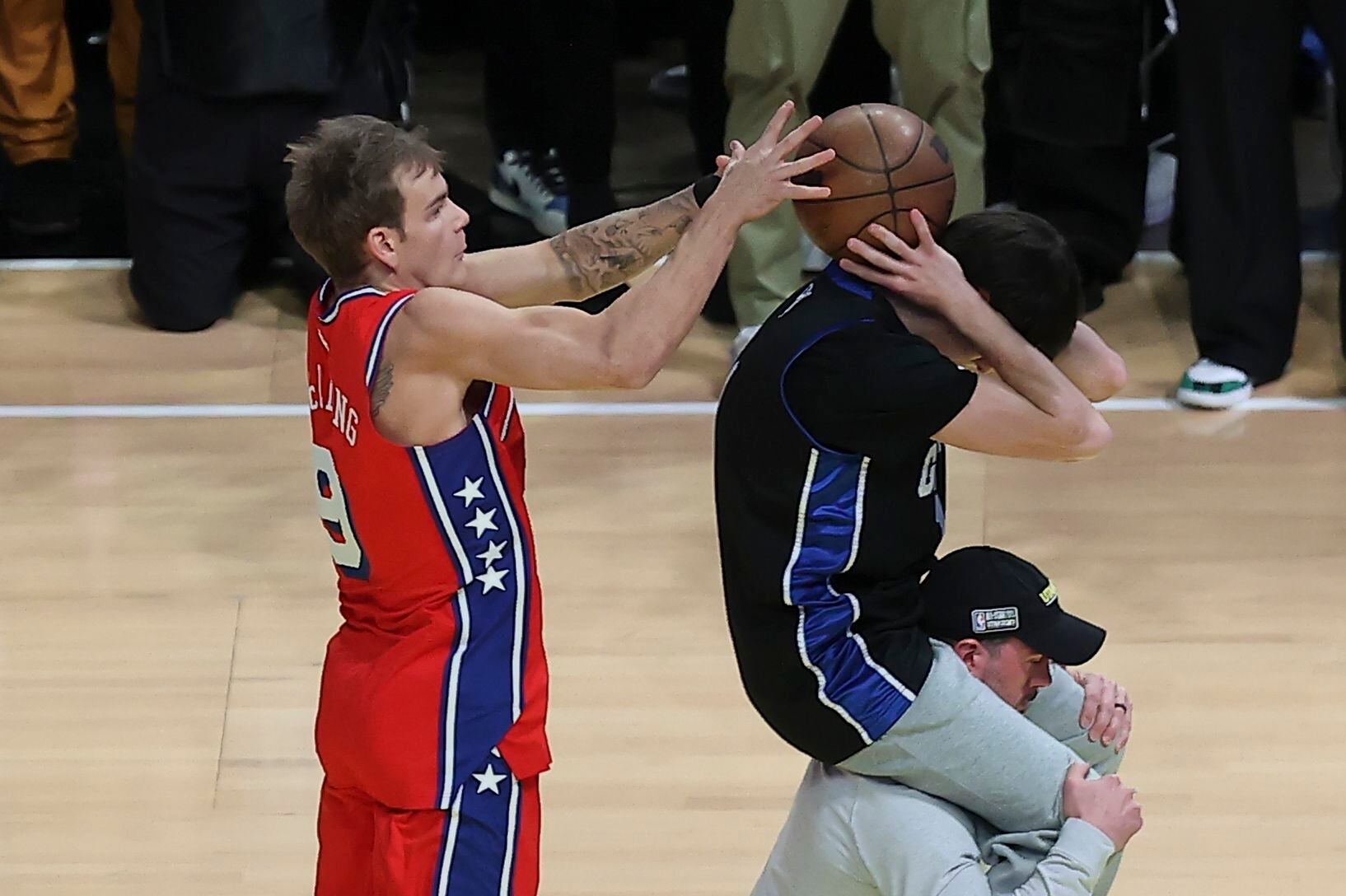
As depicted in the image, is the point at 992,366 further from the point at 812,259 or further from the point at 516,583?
the point at 812,259

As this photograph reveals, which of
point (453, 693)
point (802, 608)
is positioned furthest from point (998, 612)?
point (453, 693)

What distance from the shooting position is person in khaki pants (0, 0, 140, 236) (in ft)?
18.3

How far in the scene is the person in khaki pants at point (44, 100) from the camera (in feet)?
18.3

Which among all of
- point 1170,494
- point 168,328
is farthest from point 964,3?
point 168,328

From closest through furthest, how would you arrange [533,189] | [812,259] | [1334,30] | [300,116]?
[1334,30]
[300,116]
[812,259]
[533,189]

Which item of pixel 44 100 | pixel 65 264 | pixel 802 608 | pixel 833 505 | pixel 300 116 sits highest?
pixel 833 505

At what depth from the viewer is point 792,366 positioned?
2.32 metres

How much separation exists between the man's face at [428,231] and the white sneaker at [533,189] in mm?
2905

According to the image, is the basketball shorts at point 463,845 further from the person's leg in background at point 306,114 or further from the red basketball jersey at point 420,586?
the person's leg in background at point 306,114

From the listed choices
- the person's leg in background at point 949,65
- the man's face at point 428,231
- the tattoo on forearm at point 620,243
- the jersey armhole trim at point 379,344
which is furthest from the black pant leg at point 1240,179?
the jersey armhole trim at point 379,344

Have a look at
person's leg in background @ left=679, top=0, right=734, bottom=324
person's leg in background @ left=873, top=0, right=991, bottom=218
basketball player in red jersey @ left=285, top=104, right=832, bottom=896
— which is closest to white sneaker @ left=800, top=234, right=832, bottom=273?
person's leg in background @ left=679, top=0, right=734, bottom=324

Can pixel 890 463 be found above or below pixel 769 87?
above

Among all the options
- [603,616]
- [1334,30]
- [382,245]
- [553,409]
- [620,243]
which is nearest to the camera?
[382,245]

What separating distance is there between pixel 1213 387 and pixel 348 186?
9.42ft
